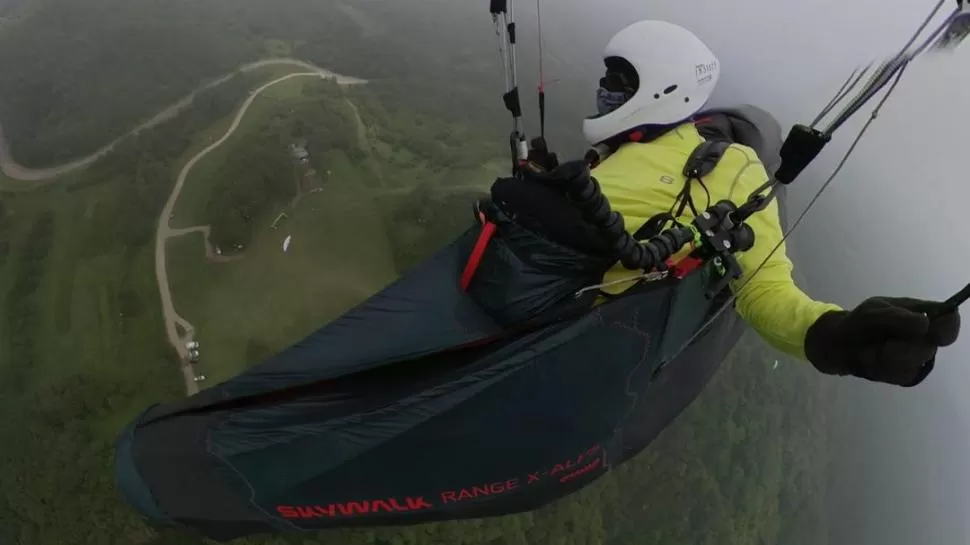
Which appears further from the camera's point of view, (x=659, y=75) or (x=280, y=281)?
(x=280, y=281)

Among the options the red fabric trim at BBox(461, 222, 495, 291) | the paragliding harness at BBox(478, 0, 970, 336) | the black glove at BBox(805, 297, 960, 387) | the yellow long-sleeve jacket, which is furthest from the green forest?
the black glove at BBox(805, 297, 960, 387)

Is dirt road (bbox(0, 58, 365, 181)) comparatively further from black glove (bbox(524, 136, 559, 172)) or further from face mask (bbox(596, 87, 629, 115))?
black glove (bbox(524, 136, 559, 172))

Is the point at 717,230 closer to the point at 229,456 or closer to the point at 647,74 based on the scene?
the point at 647,74

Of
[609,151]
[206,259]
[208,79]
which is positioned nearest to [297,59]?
[208,79]

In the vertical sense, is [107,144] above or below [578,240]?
below

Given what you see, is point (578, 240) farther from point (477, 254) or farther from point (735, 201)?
point (735, 201)

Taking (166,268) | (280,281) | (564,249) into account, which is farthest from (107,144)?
(564,249)
